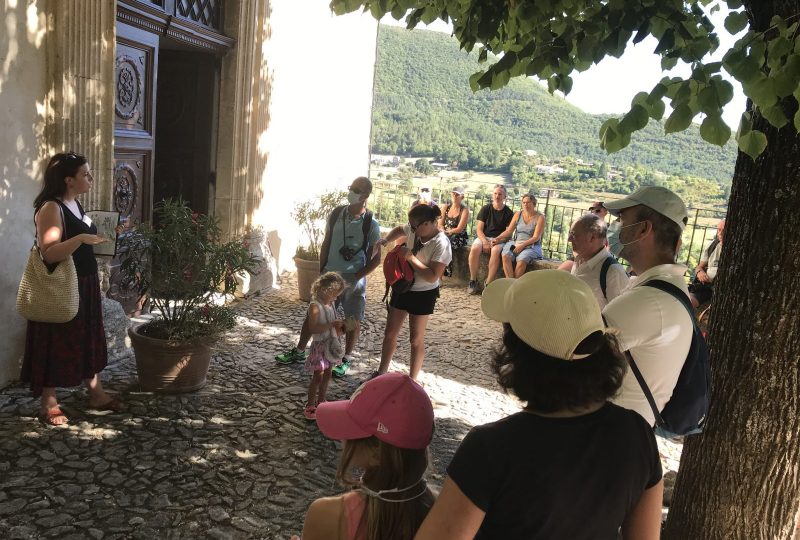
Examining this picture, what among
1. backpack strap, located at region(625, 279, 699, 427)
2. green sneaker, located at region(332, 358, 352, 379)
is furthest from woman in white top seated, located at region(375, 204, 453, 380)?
backpack strap, located at region(625, 279, 699, 427)

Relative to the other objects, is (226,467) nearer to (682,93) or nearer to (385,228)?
(682,93)

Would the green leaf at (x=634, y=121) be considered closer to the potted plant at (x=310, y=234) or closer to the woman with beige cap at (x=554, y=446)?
the woman with beige cap at (x=554, y=446)

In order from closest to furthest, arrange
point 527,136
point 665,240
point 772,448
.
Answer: point 665,240 → point 772,448 → point 527,136

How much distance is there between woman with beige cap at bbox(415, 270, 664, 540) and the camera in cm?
143

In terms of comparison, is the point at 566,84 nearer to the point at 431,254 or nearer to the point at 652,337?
the point at 652,337

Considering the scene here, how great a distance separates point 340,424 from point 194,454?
2.78 metres

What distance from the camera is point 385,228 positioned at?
13281 millimetres

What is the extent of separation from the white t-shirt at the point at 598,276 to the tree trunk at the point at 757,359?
0.86m

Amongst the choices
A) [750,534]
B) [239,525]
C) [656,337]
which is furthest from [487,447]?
[239,525]

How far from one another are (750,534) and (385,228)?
10.7m

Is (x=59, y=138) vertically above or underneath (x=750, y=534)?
above

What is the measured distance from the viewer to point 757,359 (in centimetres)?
283

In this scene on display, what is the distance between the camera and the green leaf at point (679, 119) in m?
2.29

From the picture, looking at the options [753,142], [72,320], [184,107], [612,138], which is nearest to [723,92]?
[753,142]
